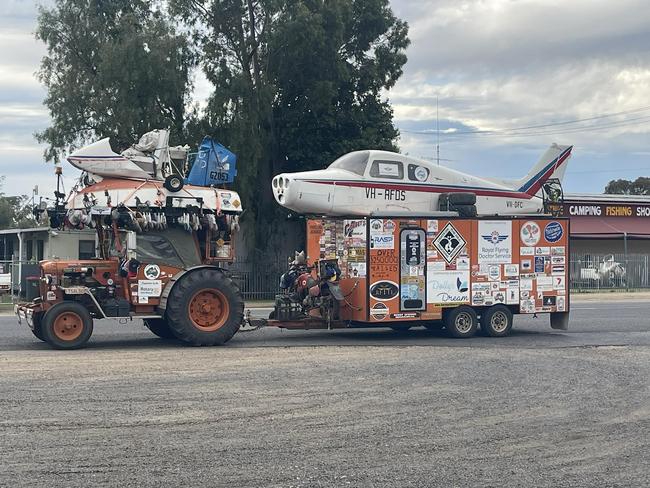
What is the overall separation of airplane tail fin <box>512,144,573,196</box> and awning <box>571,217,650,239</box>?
24.6m

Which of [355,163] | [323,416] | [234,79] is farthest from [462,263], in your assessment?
[234,79]

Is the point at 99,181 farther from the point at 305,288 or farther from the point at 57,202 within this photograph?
the point at 305,288

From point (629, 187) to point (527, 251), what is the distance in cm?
7449

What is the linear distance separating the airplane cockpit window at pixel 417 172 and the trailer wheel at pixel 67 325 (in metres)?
7.50

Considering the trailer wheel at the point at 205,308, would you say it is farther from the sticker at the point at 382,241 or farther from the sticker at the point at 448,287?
the sticker at the point at 448,287

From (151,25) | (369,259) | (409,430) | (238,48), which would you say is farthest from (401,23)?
(409,430)

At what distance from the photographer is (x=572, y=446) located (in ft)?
26.7

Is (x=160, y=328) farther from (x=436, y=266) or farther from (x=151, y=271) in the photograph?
(x=436, y=266)

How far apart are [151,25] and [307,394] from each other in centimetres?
2749

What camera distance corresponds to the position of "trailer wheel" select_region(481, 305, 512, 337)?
57.1 feet

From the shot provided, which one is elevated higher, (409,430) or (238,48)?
(238,48)

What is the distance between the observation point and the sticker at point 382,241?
650 inches

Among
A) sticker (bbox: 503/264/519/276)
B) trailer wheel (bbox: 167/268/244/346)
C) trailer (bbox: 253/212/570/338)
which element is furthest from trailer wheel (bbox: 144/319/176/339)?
sticker (bbox: 503/264/519/276)

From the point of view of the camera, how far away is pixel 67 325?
46.2 ft
